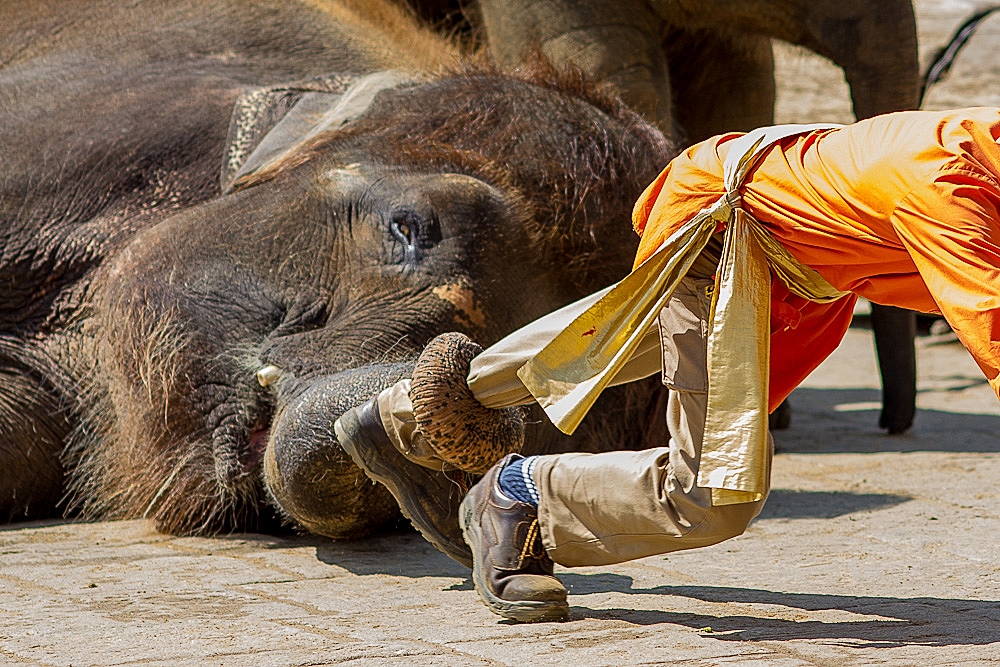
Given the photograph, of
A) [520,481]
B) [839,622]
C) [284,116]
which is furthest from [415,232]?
[839,622]

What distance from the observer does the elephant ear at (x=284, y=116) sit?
4258 mm

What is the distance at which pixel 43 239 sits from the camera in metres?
4.39

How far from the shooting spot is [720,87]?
21.1ft

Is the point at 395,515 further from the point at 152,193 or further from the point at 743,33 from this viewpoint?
the point at 743,33

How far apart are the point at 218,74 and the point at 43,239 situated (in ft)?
2.95

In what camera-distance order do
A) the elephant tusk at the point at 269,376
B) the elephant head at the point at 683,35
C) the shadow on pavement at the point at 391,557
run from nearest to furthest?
the shadow on pavement at the point at 391,557
the elephant tusk at the point at 269,376
the elephant head at the point at 683,35

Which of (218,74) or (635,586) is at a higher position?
(218,74)

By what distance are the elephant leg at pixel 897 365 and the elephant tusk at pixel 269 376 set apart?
2.84 metres

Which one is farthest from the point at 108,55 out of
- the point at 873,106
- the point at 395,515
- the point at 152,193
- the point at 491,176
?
the point at 873,106

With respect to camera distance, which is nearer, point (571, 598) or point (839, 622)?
point (839, 622)

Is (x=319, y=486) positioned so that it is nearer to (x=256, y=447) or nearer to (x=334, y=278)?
(x=256, y=447)

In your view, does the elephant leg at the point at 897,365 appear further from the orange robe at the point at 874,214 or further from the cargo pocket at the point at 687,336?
the cargo pocket at the point at 687,336

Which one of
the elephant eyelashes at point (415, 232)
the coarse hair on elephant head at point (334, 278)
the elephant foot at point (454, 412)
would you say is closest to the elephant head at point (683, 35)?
the coarse hair on elephant head at point (334, 278)

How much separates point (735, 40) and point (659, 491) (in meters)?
3.60
